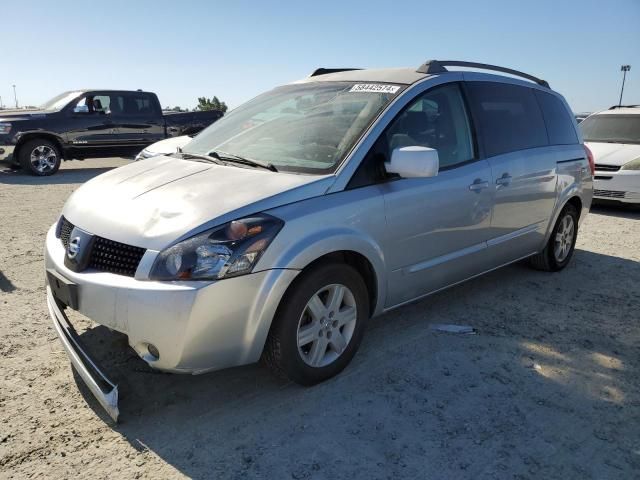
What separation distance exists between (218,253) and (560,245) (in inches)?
155

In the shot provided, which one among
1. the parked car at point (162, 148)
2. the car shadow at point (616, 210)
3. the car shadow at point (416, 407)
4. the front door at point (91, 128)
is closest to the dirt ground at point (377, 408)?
the car shadow at point (416, 407)

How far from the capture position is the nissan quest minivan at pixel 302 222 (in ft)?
8.35

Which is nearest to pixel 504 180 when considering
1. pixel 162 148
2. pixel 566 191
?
pixel 566 191

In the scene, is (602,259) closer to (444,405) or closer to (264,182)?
(444,405)

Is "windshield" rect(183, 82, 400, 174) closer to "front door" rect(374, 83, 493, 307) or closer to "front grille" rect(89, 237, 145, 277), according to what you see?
"front door" rect(374, 83, 493, 307)

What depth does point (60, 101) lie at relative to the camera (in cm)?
1198

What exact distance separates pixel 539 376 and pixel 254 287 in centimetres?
190

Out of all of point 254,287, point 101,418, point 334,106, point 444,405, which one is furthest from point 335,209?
point 101,418

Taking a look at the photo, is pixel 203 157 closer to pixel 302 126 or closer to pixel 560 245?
pixel 302 126

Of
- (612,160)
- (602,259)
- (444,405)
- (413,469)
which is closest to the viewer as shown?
(413,469)

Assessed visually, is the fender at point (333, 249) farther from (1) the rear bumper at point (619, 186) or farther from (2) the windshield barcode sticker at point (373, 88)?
(1) the rear bumper at point (619, 186)

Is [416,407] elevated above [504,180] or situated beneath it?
situated beneath

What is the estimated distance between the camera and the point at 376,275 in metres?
3.22

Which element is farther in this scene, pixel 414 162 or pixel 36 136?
pixel 36 136
